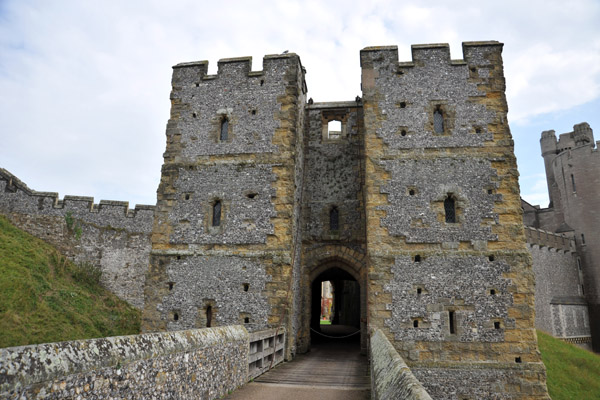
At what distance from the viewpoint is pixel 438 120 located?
13836 millimetres

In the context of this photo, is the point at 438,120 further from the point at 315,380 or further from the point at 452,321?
the point at 315,380

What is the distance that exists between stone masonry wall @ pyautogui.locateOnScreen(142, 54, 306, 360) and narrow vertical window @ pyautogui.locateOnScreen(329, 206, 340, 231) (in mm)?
1295

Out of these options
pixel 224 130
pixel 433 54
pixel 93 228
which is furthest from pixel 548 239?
pixel 93 228

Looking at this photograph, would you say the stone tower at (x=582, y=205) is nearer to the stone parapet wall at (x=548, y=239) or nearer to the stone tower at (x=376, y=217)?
the stone parapet wall at (x=548, y=239)

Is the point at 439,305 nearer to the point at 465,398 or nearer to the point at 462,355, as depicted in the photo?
the point at 462,355

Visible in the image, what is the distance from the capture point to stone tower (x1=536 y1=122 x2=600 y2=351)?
35469 millimetres

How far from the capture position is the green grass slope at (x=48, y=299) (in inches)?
535

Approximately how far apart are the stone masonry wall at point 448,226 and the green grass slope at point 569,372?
26.3ft

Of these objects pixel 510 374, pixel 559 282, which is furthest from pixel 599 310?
pixel 510 374

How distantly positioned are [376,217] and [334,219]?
265 cm

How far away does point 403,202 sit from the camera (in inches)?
512

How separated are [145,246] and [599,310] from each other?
1382 inches

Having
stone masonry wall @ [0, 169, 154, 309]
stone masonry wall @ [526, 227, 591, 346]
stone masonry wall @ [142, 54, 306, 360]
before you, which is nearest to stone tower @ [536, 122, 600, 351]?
stone masonry wall @ [526, 227, 591, 346]

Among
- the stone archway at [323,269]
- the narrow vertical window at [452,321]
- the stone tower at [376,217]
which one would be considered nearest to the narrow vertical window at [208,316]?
the stone tower at [376,217]
